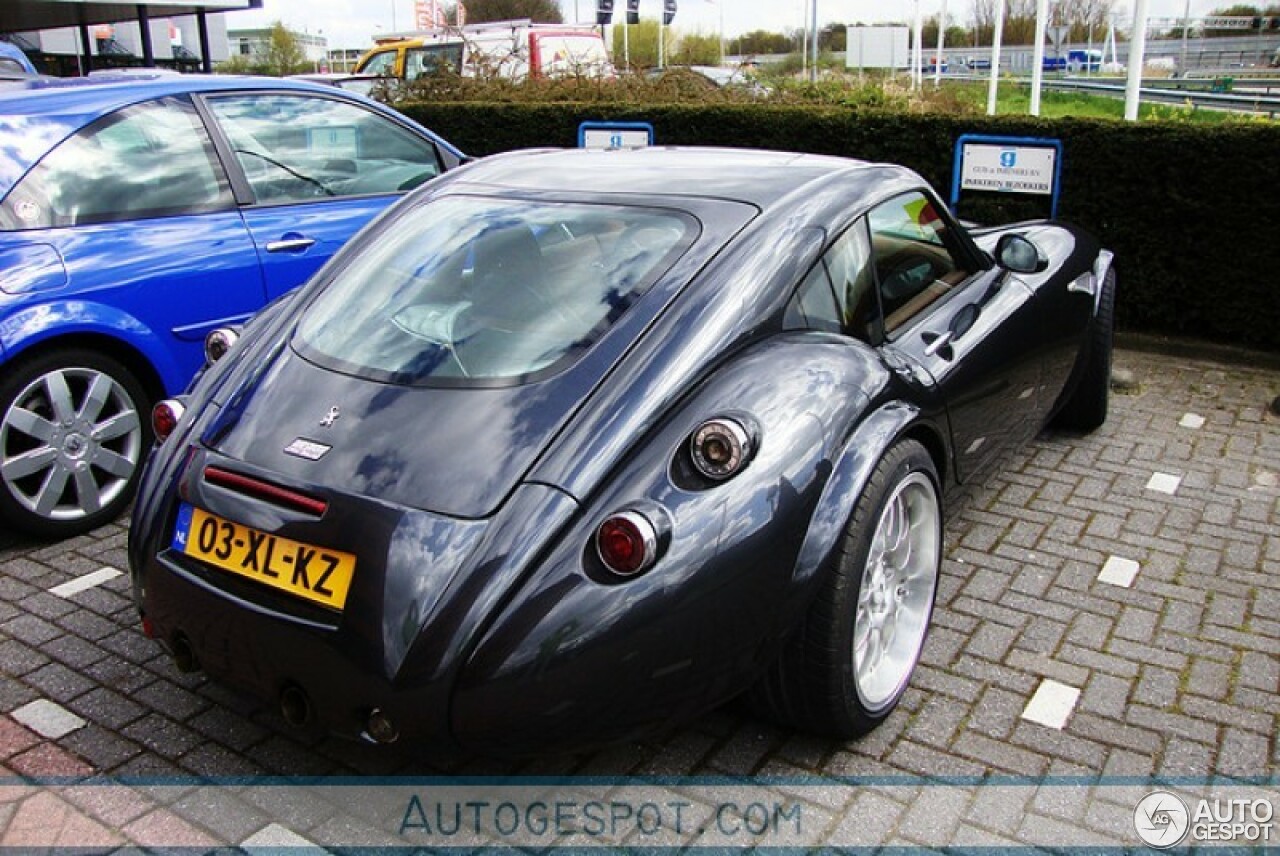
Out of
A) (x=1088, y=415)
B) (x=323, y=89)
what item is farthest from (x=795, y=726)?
(x=323, y=89)

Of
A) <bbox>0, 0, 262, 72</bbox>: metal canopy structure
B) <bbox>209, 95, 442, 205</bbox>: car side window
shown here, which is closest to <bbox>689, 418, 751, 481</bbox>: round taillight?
<bbox>209, 95, 442, 205</bbox>: car side window

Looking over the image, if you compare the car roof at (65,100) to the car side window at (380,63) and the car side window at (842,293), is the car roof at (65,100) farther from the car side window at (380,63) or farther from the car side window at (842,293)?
the car side window at (380,63)

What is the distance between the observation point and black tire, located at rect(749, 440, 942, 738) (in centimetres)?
272

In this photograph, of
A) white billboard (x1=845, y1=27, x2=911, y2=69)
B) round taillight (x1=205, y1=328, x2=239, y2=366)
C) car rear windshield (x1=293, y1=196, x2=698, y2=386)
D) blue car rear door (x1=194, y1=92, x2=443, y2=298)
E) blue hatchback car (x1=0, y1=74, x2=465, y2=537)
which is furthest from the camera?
white billboard (x1=845, y1=27, x2=911, y2=69)

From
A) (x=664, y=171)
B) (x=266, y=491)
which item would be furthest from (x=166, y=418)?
(x=664, y=171)

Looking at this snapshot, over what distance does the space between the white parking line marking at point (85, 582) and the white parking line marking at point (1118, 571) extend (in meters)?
3.56

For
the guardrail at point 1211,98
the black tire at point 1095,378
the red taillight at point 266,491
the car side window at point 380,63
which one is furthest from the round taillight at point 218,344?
the guardrail at point 1211,98

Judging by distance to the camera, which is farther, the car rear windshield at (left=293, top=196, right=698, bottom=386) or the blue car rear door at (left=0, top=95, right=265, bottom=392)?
the blue car rear door at (left=0, top=95, right=265, bottom=392)

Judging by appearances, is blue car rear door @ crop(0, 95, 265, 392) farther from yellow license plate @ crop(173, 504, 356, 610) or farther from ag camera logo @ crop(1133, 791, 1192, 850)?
ag camera logo @ crop(1133, 791, 1192, 850)

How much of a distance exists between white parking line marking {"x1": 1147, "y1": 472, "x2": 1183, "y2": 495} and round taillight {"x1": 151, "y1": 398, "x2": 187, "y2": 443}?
3.90 metres

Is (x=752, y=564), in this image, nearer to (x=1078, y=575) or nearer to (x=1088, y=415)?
(x=1078, y=575)

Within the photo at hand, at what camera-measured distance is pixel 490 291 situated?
10.2ft

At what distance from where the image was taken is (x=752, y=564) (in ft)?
8.29

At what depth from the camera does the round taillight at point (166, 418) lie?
321cm
